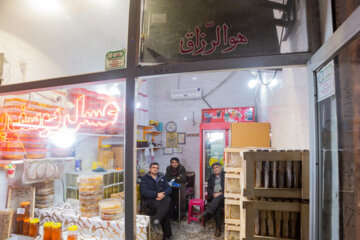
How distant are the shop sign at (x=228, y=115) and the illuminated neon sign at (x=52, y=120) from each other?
368 cm

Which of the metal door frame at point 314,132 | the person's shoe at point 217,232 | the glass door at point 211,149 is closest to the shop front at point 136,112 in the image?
the metal door frame at point 314,132

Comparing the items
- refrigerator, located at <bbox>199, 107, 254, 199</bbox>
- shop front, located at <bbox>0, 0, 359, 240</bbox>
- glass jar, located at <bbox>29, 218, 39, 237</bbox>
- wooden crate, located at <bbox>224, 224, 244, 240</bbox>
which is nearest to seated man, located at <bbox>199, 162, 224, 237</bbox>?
shop front, located at <bbox>0, 0, 359, 240</bbox>

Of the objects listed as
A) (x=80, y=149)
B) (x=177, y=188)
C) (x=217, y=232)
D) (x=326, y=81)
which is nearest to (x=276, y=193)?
(x=326, y=81)

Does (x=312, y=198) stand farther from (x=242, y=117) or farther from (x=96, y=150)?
(x=242, y=117)

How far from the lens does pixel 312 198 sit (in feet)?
3.89

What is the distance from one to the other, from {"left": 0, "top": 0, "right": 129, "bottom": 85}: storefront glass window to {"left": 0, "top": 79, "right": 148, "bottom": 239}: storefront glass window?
0.36 meters

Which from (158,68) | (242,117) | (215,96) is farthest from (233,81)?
(158,68)

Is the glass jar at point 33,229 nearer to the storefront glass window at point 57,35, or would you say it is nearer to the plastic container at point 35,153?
the plastic container at point 35,153

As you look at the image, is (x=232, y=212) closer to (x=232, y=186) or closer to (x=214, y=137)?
(x=232, y=186)

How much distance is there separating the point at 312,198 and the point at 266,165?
1.01 ft

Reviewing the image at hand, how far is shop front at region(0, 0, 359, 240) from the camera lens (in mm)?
1240

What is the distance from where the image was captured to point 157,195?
15.6ft

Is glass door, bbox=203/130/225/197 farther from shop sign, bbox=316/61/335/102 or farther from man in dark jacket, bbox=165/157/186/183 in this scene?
shop sign, bbox=316/61/335/102

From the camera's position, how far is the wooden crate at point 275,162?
4.35ft
